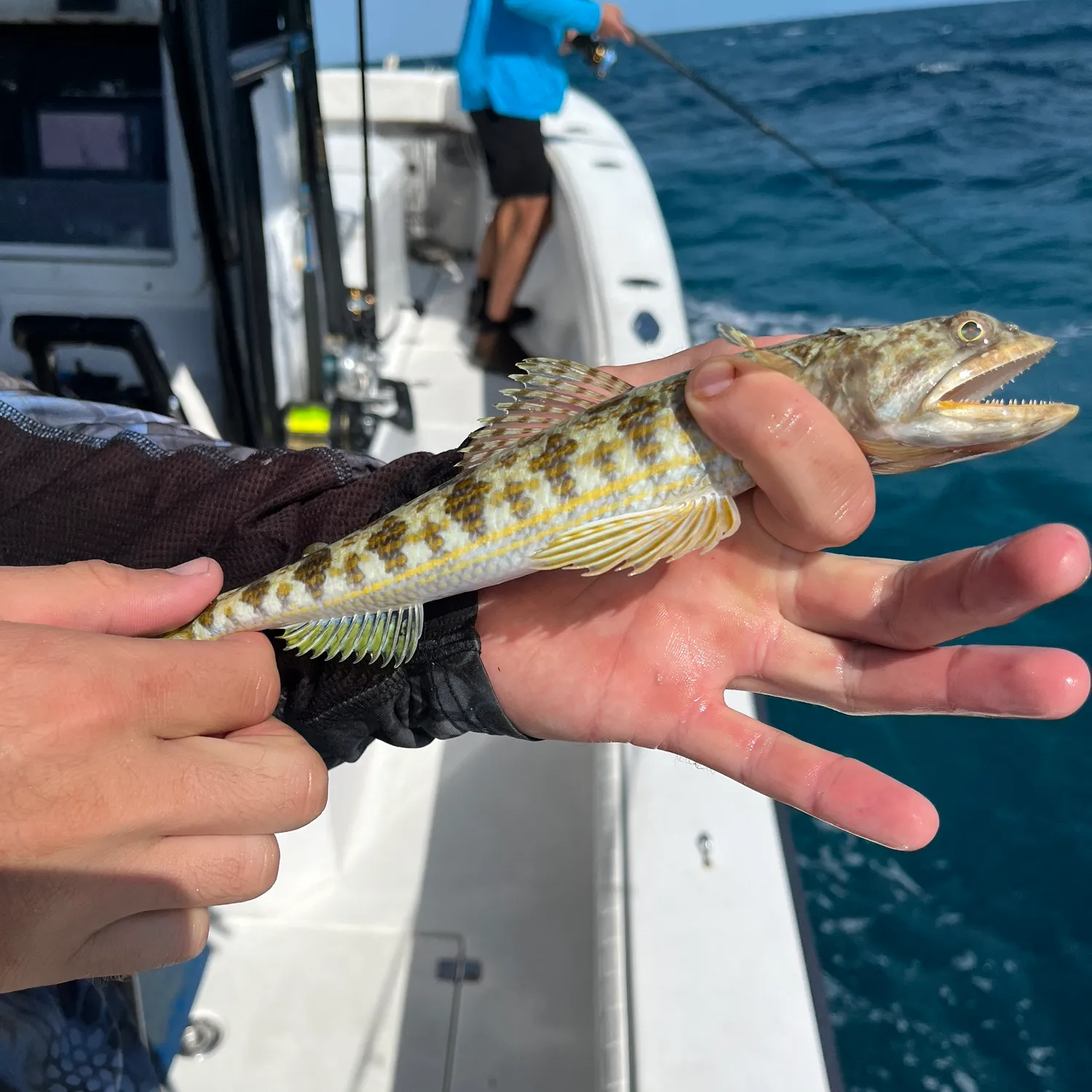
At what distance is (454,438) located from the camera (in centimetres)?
743

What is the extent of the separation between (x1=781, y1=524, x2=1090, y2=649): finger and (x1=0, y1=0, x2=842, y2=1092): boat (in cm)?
135

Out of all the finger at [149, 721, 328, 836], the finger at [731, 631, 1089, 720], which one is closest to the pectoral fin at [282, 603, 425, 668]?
the finger at [149, 721, 328, 836]

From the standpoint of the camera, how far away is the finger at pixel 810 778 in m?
2.05

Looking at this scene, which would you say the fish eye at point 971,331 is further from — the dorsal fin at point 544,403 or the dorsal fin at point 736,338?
the dorsal fin at point 544,403

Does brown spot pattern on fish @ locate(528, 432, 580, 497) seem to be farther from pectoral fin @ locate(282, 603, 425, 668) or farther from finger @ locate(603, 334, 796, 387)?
pectoral fin @ locate(282, 603, 425, 668)

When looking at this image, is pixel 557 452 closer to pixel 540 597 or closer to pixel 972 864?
pixel 540 597

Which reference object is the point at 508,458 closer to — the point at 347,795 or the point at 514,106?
the point at 347,795

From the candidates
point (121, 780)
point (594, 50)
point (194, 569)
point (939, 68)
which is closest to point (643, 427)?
point (194, 569)

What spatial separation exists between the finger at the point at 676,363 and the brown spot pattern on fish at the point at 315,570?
4.09ft

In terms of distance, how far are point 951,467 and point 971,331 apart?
25.2 feet

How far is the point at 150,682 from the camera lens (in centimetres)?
171

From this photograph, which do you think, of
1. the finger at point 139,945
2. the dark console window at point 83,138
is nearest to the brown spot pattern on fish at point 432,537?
the finger at point 139,945

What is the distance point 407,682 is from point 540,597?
0.53 meters

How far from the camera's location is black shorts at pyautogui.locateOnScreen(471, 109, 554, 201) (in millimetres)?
8086
